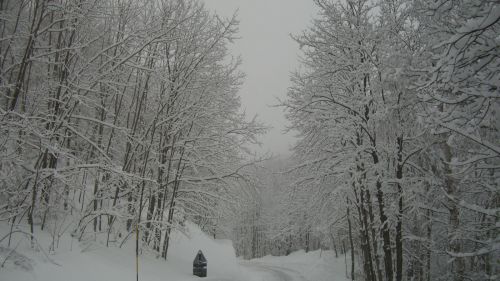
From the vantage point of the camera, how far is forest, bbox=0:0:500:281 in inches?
189

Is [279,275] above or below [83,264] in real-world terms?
below

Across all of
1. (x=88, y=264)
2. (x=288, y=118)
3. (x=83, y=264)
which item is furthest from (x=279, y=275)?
(x=83, y=264)

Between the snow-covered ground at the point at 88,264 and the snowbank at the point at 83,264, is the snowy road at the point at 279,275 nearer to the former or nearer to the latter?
the snow-covered ground at the point at 88,264

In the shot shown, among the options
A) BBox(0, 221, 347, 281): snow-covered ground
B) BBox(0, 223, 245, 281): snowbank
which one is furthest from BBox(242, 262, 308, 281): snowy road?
BBox(0, 223, 245, 281): snowbank

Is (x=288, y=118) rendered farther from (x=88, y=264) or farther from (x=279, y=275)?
(x=279, y=275)

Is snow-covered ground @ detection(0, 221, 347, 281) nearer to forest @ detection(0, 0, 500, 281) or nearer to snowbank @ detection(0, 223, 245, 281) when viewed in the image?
snowbank @ detection(0, 223, 245, 281)

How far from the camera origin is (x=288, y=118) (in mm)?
10086

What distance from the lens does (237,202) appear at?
12.1m

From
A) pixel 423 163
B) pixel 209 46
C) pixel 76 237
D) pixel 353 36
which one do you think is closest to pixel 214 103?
pixel 209 46

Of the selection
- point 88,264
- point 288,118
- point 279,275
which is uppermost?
point 288,118

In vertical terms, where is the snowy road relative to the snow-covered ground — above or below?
below

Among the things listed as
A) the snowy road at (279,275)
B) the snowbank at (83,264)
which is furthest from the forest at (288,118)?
the snowy road at (279,275)

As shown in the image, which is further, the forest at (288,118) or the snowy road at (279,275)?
the snowy road at (279,275)

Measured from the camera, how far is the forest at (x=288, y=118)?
15.8ft
